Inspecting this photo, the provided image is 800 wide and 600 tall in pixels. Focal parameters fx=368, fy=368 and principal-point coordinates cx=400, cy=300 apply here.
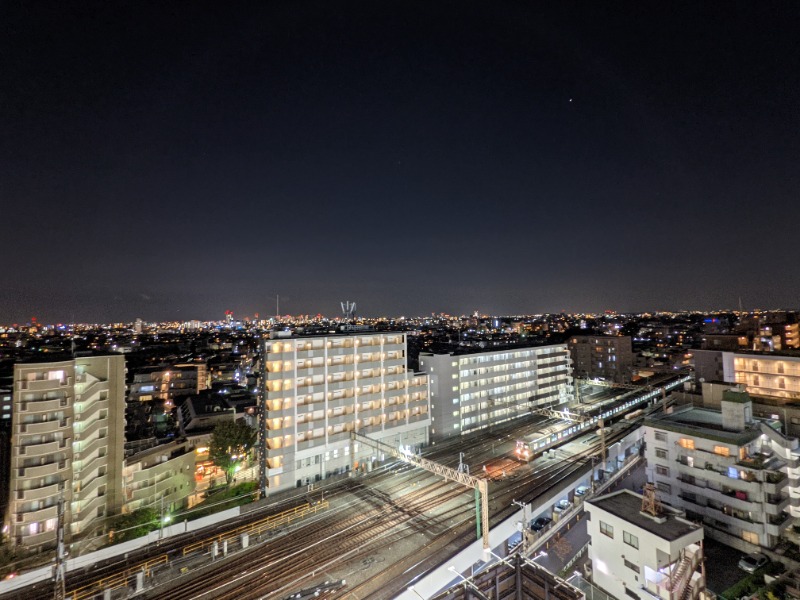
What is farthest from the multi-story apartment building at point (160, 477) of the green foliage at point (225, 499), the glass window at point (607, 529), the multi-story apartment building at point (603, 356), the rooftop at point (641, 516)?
the multi-story apartment building at point (603, 356)

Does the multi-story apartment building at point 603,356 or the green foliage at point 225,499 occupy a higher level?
the multi-story apartment building at point 603,356

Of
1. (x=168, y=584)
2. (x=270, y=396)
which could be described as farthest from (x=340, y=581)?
(x=270, y=396)

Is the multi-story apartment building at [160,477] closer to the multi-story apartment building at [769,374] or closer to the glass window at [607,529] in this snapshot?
the glass window at [607,529]

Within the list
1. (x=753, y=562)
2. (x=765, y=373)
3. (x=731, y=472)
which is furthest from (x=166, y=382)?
(x=765, y=373)

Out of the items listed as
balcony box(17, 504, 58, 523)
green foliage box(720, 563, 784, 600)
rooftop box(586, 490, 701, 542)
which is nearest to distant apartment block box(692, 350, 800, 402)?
green foliage box(720, 563, 784, 600)

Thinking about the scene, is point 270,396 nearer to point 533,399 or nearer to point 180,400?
point 180,400

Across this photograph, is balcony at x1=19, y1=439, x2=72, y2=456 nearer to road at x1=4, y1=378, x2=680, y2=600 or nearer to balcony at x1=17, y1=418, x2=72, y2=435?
balcony at x1=17, y1=418, x2=72, y2=435
